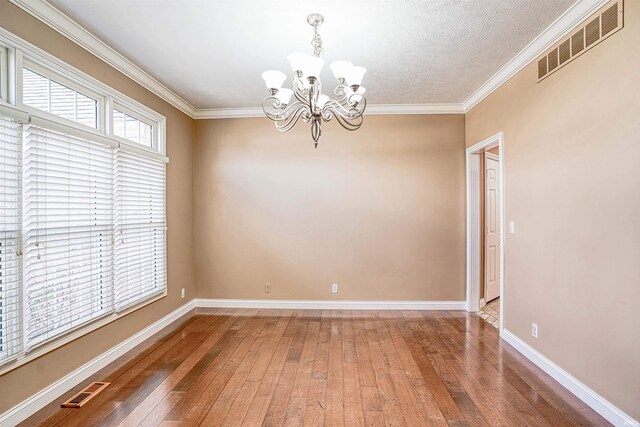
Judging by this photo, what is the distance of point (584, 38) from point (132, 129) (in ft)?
13.2

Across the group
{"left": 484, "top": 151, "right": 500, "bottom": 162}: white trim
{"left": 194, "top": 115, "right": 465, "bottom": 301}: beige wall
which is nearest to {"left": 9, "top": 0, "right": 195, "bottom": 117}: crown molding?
{"left": 194, "top": 115, "right": 465, "bottom": 301}: beige wall

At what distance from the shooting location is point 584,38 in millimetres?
2340

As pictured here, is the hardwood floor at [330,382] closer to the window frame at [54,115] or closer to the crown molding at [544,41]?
the window frame at [54,115]

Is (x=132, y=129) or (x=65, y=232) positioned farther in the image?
(x=132, y=129)

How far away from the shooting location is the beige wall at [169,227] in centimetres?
215

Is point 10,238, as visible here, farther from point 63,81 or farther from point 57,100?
point 63,81

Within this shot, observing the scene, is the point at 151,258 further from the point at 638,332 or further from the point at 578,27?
the point at 578,27

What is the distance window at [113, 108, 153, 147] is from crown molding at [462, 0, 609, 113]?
383 centimetres

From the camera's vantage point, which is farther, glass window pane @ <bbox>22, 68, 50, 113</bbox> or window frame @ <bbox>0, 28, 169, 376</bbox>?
glass window pane @ <bbox>22, 68, 50, 113</bbox>

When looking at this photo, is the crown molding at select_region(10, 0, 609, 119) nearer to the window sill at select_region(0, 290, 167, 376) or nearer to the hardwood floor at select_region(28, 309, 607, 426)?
the window sill at select_region(0, 290, 167, 376)

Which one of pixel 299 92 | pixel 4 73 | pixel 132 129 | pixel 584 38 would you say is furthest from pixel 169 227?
pixel 584 38

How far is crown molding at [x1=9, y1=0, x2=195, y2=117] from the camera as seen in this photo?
7.41 ft

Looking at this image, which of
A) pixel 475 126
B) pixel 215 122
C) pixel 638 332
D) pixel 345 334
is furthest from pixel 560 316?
pixel 215 122

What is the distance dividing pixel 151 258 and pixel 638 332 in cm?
413
